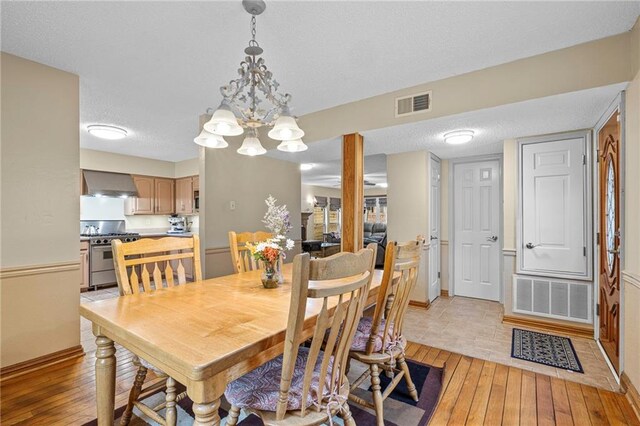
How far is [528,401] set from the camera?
195cm

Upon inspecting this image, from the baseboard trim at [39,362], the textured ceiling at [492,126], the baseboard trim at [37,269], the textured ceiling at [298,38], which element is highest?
the textured ceiling at [298,38]

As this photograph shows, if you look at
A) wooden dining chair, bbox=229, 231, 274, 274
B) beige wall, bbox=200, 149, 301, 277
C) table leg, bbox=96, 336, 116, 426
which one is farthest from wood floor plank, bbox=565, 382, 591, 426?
beige wall, bbox=200, 149, 301, 277

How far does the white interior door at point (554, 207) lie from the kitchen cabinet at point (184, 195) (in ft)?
17.9

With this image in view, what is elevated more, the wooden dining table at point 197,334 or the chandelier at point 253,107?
the chandelier at point 253,107

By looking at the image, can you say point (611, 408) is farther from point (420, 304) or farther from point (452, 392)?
point (420, 304)

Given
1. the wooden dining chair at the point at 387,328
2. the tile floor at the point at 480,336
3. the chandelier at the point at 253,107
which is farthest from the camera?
the tile floor at the point at 480,336

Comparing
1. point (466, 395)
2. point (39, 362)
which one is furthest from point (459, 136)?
point (39, 362)

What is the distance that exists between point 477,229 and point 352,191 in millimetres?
2201

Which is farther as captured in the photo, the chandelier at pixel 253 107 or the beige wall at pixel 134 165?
the beige wall at pixel 134 165

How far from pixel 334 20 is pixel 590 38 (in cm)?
175

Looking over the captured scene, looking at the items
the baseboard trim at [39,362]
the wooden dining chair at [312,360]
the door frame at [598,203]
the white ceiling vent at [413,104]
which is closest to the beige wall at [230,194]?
the baseboard trim at [39,362]

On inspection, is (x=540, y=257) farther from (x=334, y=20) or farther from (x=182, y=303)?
(x=182, y=303)

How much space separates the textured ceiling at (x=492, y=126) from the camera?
2.32 meters

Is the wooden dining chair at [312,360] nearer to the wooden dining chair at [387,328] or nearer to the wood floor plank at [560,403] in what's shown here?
the wooden dining chair at [387,328]
